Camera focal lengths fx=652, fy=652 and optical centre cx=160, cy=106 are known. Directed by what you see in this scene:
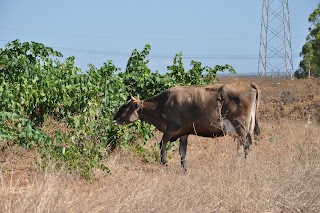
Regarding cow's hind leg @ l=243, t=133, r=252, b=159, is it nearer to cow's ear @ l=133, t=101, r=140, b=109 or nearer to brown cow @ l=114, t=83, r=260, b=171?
brown cow @ l=114, t=83, r=260, b=171

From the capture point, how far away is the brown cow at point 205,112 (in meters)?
13.3

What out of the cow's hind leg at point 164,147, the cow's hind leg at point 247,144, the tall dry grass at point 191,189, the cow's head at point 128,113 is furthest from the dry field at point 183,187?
the cow's head at point 128,113

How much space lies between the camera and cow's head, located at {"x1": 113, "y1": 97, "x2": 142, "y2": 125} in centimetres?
1400

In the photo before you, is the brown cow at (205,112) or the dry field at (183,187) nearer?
the dry field at (183,187)

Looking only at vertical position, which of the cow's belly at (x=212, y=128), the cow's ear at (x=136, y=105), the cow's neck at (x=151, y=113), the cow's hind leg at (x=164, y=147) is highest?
the cow's ear at (x=136, y=105)

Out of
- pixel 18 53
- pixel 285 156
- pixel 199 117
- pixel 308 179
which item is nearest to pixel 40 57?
pixel 18 53

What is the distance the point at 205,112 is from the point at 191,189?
197 inches

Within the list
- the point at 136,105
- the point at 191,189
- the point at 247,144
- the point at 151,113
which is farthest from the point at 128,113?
the point at 191,189

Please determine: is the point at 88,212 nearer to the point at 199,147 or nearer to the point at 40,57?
the point at 40,57

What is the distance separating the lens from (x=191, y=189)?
28.1ft

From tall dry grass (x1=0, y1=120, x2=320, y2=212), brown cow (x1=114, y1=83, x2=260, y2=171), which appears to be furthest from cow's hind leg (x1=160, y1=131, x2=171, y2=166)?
tall dry grass (x1=0, y1=120, x2=320, y2=212)

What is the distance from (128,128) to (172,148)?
148cm

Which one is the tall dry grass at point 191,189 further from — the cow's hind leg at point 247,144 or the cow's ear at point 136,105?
the cow's ear at point 136,105

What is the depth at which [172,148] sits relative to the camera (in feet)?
50.9
